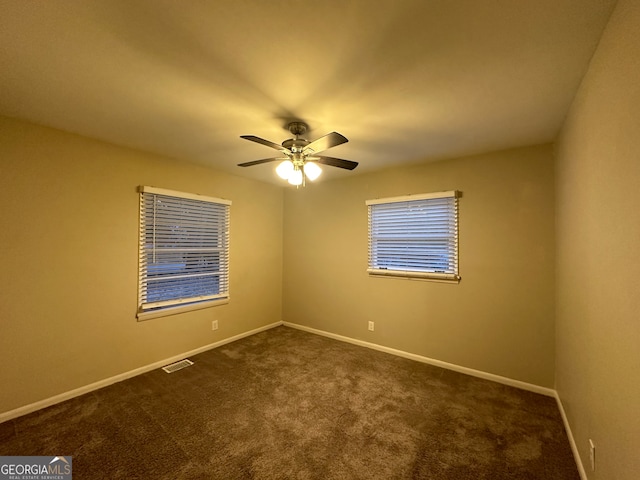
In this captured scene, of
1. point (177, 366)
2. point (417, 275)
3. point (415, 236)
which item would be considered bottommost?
point (177, 366)

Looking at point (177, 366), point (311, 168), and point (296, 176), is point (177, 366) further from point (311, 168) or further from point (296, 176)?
point (311, 168)

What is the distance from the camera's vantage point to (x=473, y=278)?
2.96 m

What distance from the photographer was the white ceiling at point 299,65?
1179 mm

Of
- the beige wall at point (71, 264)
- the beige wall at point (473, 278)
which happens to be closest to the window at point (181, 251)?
the beige wall at point (71, 264)

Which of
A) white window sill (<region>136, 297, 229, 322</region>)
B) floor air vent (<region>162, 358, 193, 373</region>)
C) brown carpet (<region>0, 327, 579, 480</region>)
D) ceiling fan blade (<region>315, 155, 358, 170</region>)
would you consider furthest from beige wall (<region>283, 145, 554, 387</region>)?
floor air vent (<region>162, 358, 193, 373</region>)

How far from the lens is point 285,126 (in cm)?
228

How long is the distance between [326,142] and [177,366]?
10.1ft

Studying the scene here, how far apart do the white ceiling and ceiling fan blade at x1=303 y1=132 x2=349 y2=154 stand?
0.86 feet

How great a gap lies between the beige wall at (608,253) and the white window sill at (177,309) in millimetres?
3736

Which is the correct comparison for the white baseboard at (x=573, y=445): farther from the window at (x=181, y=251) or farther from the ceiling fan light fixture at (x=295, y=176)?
the window at (x=181, y=251)

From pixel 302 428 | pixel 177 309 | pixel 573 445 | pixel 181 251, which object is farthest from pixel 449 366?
pixel 181 251

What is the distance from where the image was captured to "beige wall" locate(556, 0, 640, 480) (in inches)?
40.0

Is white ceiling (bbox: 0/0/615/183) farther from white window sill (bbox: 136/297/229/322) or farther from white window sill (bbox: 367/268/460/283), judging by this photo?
white window sill (bbox: 136/297/229/322)

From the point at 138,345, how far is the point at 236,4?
3298mm
